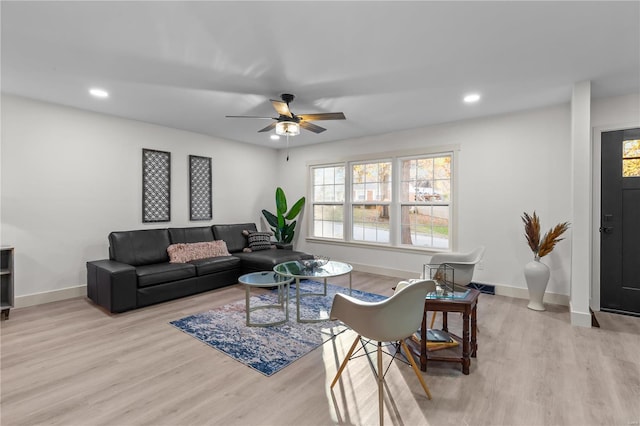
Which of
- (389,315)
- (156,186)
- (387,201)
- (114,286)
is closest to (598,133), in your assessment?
(387,201)

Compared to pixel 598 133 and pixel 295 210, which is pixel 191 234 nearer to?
pixel 295 210

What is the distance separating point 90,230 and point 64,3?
3.19 m

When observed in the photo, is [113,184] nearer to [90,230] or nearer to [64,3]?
[90,230]

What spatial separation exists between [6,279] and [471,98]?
588cm

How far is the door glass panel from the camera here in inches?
138

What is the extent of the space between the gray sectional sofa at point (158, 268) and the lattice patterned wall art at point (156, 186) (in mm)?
353

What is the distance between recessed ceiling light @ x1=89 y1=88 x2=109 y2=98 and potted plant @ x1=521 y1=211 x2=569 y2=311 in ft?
17.5

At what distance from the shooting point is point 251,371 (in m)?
2.35

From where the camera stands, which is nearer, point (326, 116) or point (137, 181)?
point (326, 116)

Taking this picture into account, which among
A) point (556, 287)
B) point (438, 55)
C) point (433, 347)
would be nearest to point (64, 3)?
point (438, 55)

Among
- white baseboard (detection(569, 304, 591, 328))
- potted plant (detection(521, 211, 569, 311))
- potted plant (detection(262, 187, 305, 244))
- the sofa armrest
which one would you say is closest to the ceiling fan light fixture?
the sofa armrest

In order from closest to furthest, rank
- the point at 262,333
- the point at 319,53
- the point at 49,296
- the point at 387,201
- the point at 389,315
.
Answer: the point at 389,315
the point at 319,53
the point at 262,333
the point at 49,296
the point at 387,201

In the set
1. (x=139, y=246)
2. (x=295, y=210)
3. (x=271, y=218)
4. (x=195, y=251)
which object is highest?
(x=295, y=210)

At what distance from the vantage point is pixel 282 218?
20.4 feet
